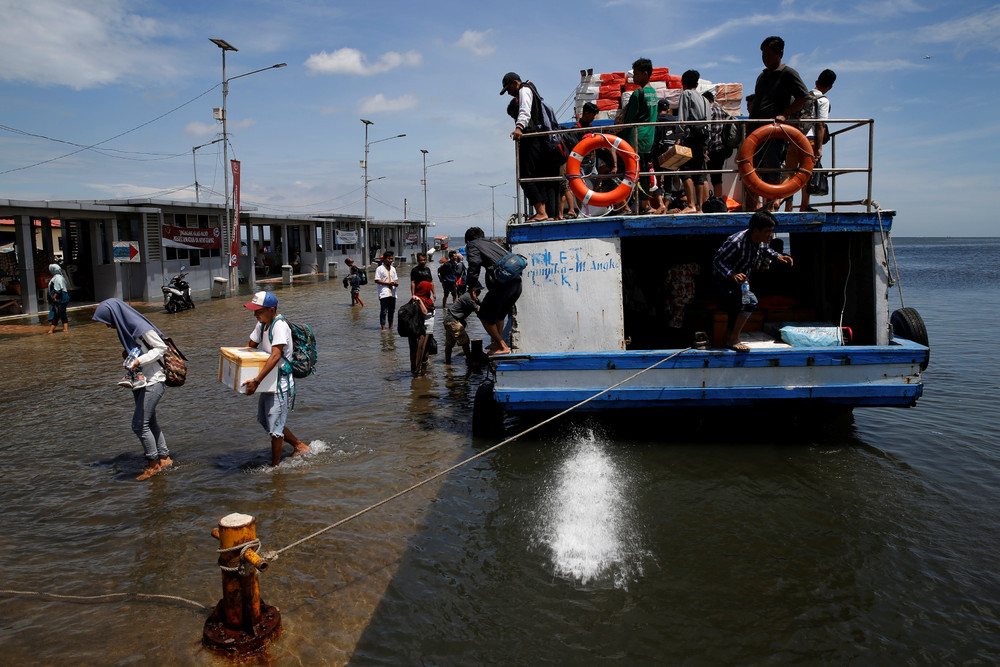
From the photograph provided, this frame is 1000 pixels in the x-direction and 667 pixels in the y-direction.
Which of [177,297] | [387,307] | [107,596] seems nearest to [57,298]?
[177,297]

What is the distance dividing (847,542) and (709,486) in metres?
1.21

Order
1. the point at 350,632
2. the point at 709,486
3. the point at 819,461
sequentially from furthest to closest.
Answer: the point at 819,461 → the point at 709,486 → the point at 350,632

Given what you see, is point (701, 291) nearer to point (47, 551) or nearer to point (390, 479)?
point (390, 479)

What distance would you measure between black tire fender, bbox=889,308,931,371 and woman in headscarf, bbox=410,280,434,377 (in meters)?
5.90

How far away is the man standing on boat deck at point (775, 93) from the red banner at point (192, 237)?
70.6 ft

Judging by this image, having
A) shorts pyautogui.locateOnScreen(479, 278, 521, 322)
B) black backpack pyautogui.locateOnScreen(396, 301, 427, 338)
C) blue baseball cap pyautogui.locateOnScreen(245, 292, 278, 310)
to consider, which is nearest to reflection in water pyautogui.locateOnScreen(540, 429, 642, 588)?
shorts pyautogui.locateOnScreen(479, 278, 521, 322)

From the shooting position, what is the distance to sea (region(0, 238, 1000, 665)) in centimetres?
364

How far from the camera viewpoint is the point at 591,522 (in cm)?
502

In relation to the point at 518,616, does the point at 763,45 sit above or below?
above

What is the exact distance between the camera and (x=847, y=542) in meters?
4.65

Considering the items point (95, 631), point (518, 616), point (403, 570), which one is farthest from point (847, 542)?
point (95, 631)

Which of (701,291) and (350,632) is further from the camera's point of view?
(701,291)

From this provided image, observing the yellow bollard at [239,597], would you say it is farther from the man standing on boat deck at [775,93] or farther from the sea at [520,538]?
the man standing on boat deck at [775,93]

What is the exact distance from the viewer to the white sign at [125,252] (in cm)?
2067
